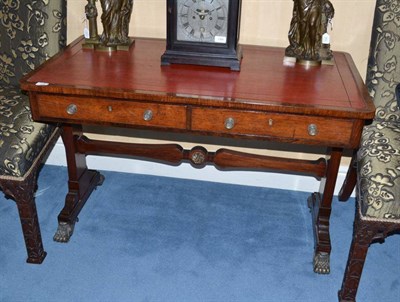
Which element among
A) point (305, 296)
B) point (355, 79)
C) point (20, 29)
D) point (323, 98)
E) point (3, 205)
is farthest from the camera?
point (3, 205)

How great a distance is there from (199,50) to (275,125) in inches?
18.6

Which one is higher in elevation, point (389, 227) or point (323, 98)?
point (323, 98)

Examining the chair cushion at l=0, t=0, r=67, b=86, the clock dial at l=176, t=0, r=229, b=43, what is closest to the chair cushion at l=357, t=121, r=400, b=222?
the clock dial at l=176, t=0, r=229, b=43

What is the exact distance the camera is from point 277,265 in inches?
87.4

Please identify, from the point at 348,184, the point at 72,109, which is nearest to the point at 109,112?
the point at 72,109

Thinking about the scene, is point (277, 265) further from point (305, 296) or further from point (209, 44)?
point (209, 44)

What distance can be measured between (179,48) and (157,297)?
103cm

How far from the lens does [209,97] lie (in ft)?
5.65

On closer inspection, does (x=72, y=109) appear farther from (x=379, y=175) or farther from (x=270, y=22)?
(x=379, y=175)

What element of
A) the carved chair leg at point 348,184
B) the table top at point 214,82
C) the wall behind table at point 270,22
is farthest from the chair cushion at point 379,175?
the wall behind table at point 270,22

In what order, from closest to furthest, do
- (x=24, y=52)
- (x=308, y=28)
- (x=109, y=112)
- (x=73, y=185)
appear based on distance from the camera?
(x=109, y=112) → (x=308, y=28) → (x=24, y=52) → (x=73, y=185)

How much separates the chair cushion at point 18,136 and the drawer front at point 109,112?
171 millimetres

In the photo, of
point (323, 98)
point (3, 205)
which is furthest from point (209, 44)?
point (3, 205)

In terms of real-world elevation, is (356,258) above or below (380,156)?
below
